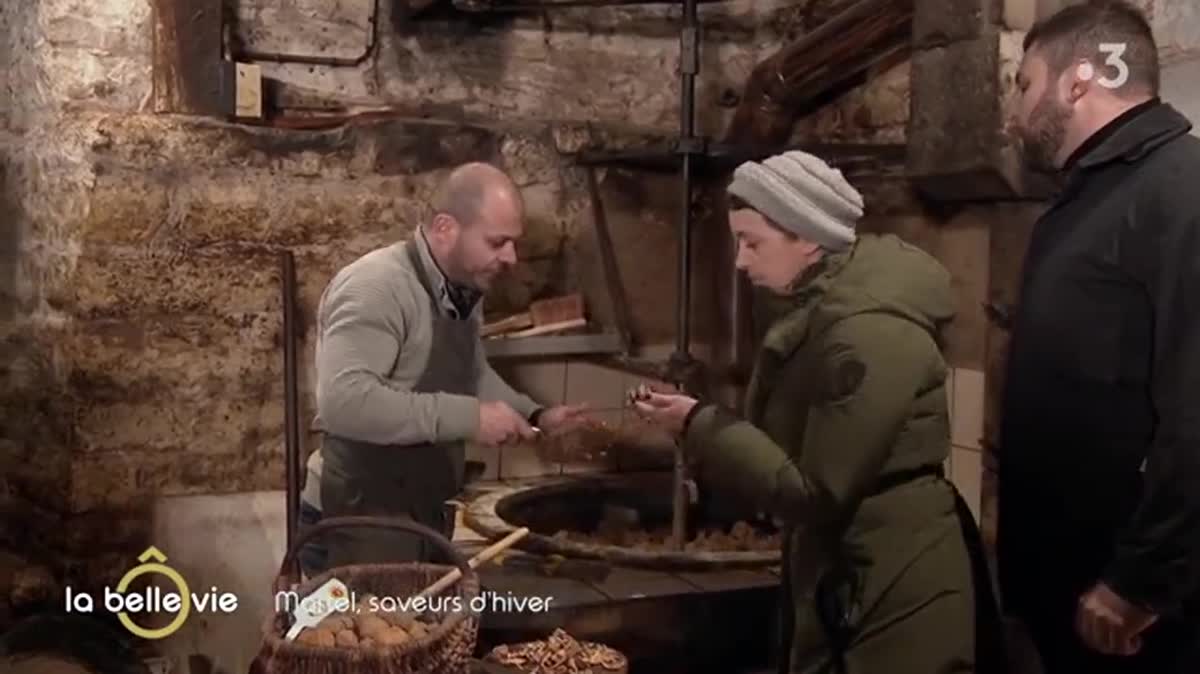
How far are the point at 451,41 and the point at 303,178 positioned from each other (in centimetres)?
38

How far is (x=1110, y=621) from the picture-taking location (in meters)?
1.27

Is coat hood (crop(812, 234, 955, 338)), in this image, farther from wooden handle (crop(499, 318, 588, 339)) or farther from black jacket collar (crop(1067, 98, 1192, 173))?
wooden handle (crop(499, 318, 588, 339))

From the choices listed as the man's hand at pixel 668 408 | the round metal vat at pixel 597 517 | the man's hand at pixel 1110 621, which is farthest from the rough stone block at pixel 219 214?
the man's hand at pixel 1110 621

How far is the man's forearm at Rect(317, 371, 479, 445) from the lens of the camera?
4.95 feet

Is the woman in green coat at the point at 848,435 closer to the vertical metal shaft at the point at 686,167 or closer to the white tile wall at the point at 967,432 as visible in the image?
the white tile wall at the point at 967,432

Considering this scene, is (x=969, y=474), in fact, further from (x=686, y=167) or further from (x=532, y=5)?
(x=532, y=5)

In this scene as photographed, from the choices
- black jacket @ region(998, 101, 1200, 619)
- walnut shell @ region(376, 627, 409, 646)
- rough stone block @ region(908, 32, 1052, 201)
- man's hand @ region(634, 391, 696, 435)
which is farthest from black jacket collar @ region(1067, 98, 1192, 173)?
walnut shell @ region(376, 627, 409, 646)

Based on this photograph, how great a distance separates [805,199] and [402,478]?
0.62 m

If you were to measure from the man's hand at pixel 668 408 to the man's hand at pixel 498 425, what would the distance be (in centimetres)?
18

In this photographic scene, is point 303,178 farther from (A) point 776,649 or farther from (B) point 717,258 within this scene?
(A) point 776,649

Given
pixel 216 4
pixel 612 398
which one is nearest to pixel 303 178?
pixel 216 4

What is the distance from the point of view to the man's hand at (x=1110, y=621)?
1.25 metres

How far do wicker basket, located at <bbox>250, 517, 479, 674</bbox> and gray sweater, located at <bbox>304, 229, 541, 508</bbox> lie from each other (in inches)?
4.8

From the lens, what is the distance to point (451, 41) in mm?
2109
